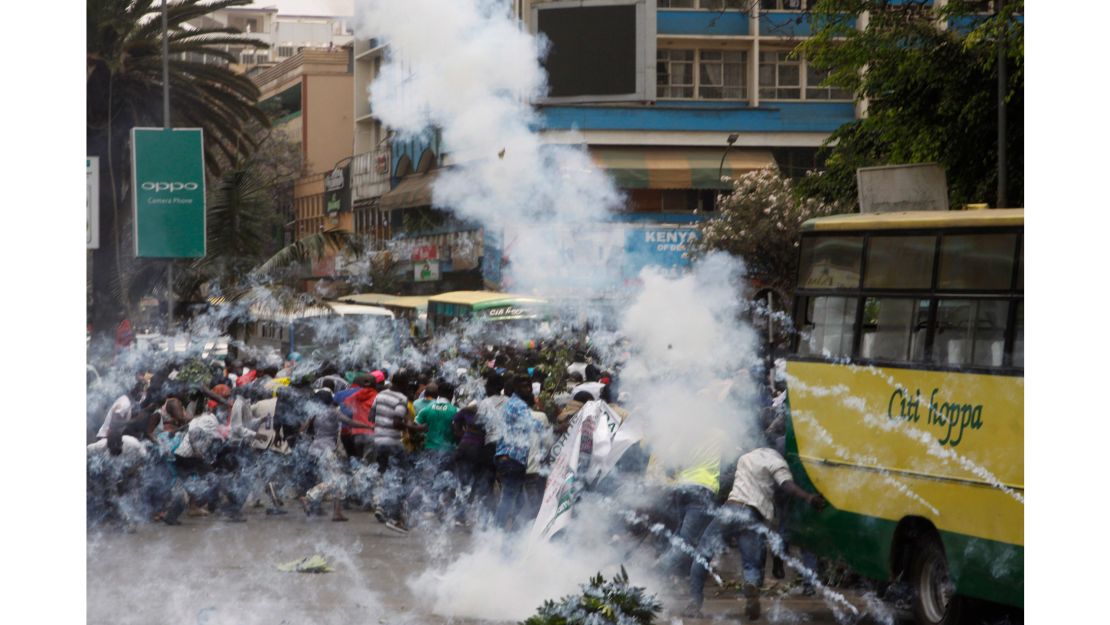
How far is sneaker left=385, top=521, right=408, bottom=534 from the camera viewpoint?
34.5ft

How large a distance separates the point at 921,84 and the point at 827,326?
9.21ft

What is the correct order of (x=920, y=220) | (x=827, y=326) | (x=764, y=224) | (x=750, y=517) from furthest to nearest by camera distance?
(x=764, y=224), (x=750, y=517), (x=827, y=326), (x=920, y=220)

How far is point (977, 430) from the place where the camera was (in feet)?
21.4

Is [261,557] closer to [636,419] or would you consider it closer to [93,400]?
[93,400]

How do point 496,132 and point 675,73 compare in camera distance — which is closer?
point 675,73

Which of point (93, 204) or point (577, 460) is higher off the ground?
point (93, 204)

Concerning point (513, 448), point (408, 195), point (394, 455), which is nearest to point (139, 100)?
point (408, 195)

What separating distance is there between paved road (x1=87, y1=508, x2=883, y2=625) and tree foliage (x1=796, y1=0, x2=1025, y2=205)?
2955 mm

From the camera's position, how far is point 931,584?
23.5 feet

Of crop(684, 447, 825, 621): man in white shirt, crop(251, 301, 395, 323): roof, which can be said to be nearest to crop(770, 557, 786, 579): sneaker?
crop(684, 447, 825, 621): man in white shirt

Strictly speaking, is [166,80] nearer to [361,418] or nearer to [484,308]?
[484,308]

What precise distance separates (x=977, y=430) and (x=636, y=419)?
2.51 m

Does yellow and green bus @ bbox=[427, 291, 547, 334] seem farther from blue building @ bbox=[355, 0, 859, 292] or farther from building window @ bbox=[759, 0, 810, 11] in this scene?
building window @ bbox=[759, 0, 810, 11]

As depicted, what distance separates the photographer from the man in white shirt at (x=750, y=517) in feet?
25.0
